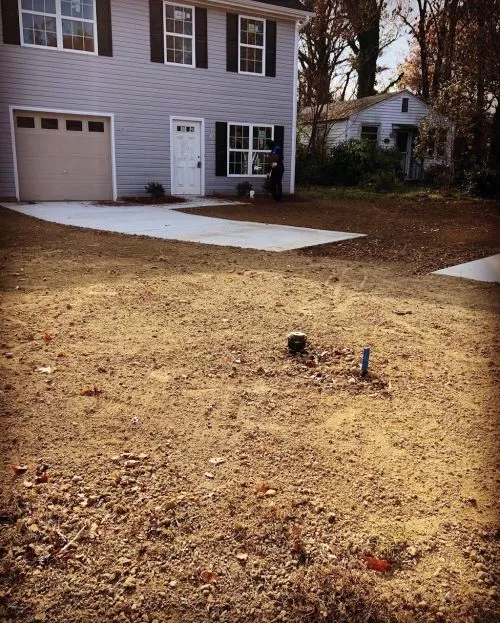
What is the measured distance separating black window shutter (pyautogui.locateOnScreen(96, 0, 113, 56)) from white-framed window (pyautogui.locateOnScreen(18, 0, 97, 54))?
113 millimetres

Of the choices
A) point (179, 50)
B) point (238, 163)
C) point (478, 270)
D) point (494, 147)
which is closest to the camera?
point (478, 270)

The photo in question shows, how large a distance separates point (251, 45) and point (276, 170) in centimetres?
448

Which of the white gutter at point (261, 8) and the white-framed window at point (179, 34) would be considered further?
the white gutter at point (261, 8)

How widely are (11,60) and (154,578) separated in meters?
14.9

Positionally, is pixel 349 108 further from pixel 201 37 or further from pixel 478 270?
pixel 478 270

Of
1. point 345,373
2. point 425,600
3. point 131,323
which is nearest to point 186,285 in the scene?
point 131,323

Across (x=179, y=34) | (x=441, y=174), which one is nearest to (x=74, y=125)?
(x=179, y=34)

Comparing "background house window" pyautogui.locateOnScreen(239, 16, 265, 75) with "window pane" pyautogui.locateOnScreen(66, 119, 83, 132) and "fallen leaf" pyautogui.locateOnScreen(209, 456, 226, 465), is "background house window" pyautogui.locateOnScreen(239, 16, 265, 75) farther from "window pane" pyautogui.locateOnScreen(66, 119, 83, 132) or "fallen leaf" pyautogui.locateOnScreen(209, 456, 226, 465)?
"fallen leaf" pyautogui.locateOnScreen(209, 456, 226, 465)

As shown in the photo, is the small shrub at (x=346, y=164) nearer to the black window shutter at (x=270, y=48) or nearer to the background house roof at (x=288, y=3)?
the black window shutter at (x=270, y=48)

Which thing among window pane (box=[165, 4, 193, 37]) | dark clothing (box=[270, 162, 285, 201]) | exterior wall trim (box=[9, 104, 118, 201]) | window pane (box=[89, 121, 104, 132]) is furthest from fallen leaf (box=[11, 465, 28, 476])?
window pane (box=[165, 4, 193, 37])

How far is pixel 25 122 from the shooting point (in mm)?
14414

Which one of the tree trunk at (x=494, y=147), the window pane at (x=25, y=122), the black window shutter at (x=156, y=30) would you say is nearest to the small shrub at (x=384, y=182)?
the tree trunk at (x=494, y=147)

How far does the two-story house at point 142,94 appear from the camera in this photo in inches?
559

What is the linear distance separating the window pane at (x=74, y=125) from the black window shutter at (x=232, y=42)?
16.1ft
